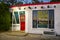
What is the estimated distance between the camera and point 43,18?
1992cm

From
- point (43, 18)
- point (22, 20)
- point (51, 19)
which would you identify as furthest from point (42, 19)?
point (22, 20)

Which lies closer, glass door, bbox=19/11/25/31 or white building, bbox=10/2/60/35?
white building, bbox=10/2/60/35

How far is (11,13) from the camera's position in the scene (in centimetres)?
2364

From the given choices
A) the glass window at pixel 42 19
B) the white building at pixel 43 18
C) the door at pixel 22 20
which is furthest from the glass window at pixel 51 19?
the door at pixel 22 20

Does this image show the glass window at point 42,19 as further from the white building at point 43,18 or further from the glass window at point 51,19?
the glass window at point 51,19

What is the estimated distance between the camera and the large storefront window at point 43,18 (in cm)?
1956

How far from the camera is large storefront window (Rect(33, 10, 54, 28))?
19562 millimetres

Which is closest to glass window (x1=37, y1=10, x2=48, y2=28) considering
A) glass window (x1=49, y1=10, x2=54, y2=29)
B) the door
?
glass window (x1=49, y1=10, x2=54, y2=29)

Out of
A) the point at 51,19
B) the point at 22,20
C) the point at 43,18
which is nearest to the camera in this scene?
the point at 51,19

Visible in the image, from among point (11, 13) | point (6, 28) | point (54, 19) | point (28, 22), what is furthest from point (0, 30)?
point (54, 19)

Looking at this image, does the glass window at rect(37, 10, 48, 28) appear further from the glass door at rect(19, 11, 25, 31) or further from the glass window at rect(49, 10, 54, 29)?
the glass door at rect(19, 11, 25, 31)

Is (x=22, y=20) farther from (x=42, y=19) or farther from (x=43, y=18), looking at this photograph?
(x=43, y=18)

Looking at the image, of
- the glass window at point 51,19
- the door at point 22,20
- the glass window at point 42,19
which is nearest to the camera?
the glass window at point 51,19

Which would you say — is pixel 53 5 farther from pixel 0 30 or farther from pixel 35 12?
pixel 0 30
